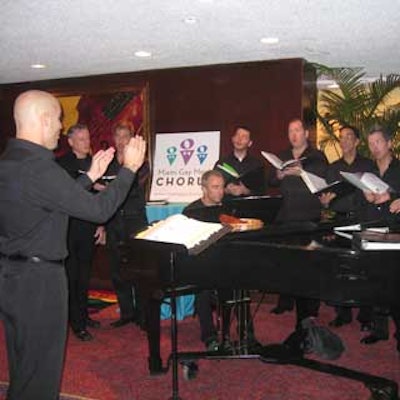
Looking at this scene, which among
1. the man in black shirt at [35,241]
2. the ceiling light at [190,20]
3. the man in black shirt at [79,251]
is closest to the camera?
the man in black shirt at [35,241]

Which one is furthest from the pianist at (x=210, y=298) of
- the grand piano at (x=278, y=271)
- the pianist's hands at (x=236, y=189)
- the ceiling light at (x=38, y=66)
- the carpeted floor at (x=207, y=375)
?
the ceiling light at (x=38, y=66)

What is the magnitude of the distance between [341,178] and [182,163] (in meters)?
2.22

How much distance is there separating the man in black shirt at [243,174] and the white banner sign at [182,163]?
0.86 m

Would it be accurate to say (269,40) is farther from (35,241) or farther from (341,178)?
(35,241)

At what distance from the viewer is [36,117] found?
226 cm

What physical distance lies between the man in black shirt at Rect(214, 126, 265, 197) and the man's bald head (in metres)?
2.67

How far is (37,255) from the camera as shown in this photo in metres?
2.24

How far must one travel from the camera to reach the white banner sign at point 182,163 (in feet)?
20.7

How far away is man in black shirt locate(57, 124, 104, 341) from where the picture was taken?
4.56 meters

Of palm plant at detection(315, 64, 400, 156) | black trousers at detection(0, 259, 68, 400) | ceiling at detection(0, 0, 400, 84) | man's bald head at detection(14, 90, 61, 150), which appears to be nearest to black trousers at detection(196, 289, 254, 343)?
black trousers at detection(0, 259, 68, 400)

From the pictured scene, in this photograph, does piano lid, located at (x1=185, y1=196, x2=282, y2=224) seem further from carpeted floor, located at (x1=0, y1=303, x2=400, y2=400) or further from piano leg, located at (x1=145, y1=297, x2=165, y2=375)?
carpeted floor, located at (x1=0, y1=303, x2=400, y2=400)

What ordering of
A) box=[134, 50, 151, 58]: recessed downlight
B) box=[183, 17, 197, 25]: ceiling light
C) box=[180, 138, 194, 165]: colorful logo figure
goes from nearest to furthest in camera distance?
box=[183, 17, 197, 25]: ceiling light < box=[134, 50, 151, 58]: recessed downlight < box=[180, 138, 194, 165]: colorful logo figure

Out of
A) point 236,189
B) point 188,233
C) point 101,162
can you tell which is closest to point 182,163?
point 236,189

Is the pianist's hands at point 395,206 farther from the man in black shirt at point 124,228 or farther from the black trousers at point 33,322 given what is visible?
the black trousers at point 33,322
